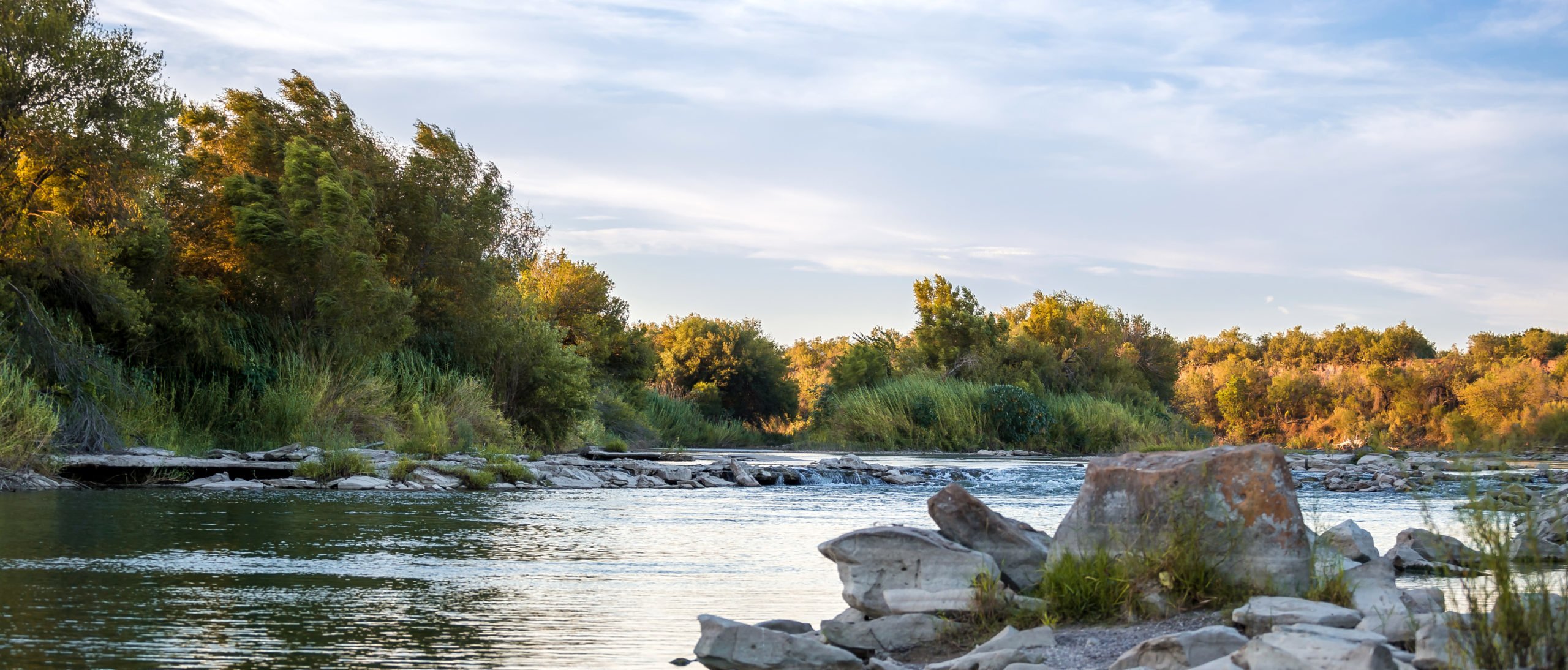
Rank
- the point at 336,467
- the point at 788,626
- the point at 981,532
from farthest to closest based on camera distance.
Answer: the point at 336,467 → the point at 981,532 → the point at 788,626

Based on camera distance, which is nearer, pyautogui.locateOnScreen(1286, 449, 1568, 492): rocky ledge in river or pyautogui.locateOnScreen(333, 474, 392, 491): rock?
pyautogui.locateOnScreen(333, 474, 392, 491): rock

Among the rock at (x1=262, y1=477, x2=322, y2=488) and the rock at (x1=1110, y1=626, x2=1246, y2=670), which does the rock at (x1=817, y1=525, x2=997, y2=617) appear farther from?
the rock at (x1=262, y1=477, x2=322, y2=488)

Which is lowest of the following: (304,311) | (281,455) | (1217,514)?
(281,455)

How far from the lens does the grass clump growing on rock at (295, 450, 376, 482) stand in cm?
1421

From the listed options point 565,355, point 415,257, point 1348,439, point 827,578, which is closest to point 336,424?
point 415,257

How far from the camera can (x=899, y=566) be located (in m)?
5.45

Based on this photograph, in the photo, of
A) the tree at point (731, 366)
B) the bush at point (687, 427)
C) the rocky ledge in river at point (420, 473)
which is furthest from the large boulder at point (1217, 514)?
the tree at point (731, 366)

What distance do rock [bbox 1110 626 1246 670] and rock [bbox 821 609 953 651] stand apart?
1048 millimetres

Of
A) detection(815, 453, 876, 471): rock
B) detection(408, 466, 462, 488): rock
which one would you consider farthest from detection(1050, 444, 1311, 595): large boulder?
detection(815, 453, 876, 471): rock

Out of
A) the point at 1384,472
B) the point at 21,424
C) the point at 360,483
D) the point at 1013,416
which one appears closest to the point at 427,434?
the point at 360,483

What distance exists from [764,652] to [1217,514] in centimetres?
212

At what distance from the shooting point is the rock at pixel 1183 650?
4004mm

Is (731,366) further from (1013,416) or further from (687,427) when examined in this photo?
(1013,416)

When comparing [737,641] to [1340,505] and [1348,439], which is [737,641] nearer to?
[1340,505]
